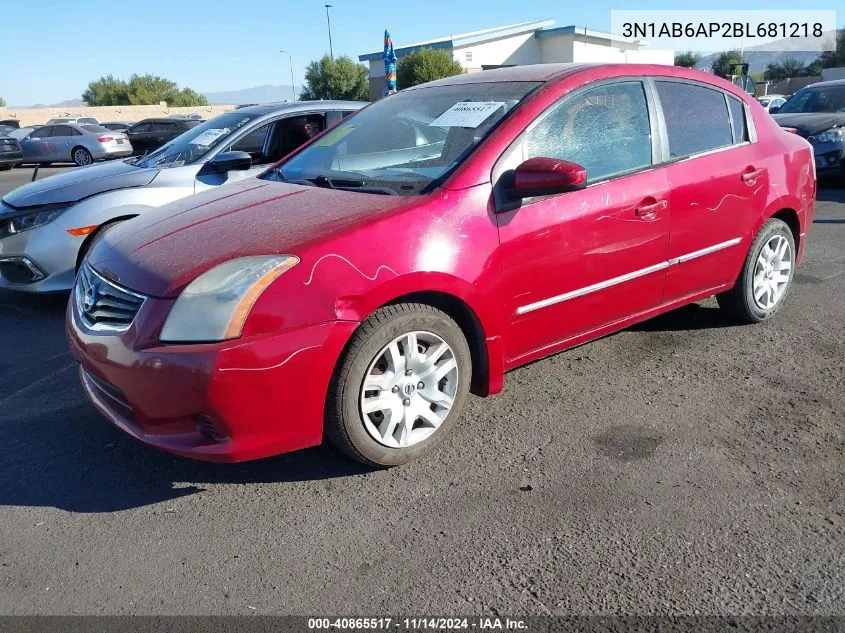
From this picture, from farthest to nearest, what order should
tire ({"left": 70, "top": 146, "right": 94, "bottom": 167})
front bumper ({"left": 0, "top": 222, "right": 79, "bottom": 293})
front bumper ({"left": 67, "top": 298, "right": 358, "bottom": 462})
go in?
tire ({"left": 70, "top": 146, "right": 94, "bottom": 167}) < front bumper ({"left": 0, "top": 222, "right": 79, "bottom": 293}) < front bumper ({"left": 67, "top": 298, "right": 358, "bottom": 462})

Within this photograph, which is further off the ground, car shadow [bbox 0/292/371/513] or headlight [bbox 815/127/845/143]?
headlight [bbox 815/127/845/143]

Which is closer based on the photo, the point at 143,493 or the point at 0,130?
the point at 143,493

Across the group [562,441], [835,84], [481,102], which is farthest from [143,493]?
[835,84]

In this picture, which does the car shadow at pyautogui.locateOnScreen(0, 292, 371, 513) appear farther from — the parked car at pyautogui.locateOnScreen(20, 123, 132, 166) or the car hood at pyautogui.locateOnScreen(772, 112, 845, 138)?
the parked car at pyautogui.locateOnScreen(20, 123, 132, 166)

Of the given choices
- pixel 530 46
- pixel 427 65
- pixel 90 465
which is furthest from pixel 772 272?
pixel 530 46

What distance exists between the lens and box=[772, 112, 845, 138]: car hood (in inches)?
397

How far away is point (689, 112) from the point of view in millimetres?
3990

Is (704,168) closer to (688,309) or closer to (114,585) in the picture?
(688,309)

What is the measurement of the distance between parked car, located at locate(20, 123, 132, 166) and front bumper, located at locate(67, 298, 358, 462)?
22549 millimetres

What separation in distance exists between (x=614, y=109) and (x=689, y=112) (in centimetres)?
64

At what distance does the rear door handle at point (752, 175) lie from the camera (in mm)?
4133

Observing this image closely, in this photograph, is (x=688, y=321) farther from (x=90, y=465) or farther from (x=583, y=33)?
(x=583, y=33)

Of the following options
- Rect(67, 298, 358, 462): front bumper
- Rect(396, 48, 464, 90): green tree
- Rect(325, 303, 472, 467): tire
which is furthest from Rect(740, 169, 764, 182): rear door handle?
Rect(396, 48, 464, 90): green tree

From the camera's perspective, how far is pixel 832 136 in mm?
10086
